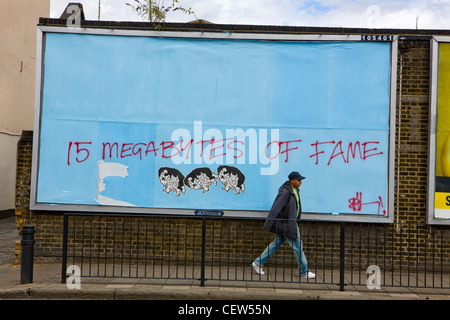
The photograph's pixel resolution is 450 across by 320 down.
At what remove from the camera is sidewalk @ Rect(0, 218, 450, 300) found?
6.48 metres

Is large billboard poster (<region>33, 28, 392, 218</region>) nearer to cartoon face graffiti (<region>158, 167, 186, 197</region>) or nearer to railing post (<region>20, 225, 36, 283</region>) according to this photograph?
cartoon face graffiti (<region>158, 167, 186, 197</region>)

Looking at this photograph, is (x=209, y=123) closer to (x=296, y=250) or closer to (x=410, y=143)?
(x=296, y=250)

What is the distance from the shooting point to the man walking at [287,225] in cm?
736

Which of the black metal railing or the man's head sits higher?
the man's head

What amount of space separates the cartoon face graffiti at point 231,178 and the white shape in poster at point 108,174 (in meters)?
1.87

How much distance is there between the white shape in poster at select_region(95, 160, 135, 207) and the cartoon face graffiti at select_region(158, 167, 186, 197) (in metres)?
0.73

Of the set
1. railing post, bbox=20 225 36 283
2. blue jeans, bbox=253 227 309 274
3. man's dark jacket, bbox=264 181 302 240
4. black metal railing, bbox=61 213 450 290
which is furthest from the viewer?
black metal railing, bbox=61 213 450 290

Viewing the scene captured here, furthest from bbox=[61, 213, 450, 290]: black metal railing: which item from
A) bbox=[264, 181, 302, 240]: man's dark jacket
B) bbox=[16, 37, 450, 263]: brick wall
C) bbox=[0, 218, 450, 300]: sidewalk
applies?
bbox=[0, 218, 450, 300]: sidewalk

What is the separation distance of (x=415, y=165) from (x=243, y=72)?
12.5 ft

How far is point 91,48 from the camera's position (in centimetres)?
882

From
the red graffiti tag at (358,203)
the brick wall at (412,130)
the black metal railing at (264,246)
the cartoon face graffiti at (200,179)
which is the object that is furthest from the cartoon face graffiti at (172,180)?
the brick wall at (412,130)

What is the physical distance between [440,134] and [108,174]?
6524mm

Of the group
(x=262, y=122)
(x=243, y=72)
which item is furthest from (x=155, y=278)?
(x=243, y=72)

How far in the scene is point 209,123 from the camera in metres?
8.73
